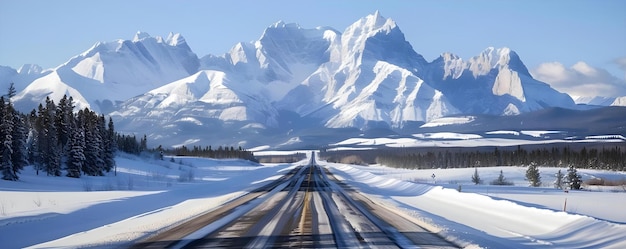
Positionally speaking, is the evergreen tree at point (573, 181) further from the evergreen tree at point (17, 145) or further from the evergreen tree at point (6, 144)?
the evergreen tree at point (17, 145)

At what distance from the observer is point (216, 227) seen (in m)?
17.1

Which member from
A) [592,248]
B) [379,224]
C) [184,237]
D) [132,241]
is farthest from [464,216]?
[132,241]

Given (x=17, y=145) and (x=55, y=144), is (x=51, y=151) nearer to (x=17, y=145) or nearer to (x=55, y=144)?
(x=55, y=144)

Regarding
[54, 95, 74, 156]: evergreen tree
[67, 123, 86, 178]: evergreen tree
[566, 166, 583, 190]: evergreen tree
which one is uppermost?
[54, 95, 74, 156]: evergreen tree

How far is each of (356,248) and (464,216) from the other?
9859 millimetres

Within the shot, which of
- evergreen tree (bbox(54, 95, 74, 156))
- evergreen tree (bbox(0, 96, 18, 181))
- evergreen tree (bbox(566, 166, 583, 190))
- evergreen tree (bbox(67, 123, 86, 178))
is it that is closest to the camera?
evergreen tree (bbox(0, 96, 18, 181))

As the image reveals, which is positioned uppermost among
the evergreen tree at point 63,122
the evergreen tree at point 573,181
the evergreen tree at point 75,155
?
the evergreen tree at point 63,122

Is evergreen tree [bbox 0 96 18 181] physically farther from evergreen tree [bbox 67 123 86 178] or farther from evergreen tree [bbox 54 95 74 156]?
evergreen tree [bbox 54 95 74 156]

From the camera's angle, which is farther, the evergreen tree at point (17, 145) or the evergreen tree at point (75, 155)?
the evergreen tree at point (75, 155)

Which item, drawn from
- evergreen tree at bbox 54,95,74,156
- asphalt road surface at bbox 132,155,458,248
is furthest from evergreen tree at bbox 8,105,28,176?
asphalt road surface at bbox 132,155,458,248

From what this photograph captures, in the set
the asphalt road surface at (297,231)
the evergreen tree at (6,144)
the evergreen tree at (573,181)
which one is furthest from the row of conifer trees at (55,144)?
the evergreen tree at (573,181)

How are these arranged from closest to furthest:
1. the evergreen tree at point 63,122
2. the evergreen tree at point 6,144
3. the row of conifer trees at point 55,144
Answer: the evergreen tree at point 6,144
the row of conifer trees at point 55,144
the evergreen tree at point 63,122

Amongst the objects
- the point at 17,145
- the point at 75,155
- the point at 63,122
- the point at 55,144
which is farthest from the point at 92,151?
the point at 17,145

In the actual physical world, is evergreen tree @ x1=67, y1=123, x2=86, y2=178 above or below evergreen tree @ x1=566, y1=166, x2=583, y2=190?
above
